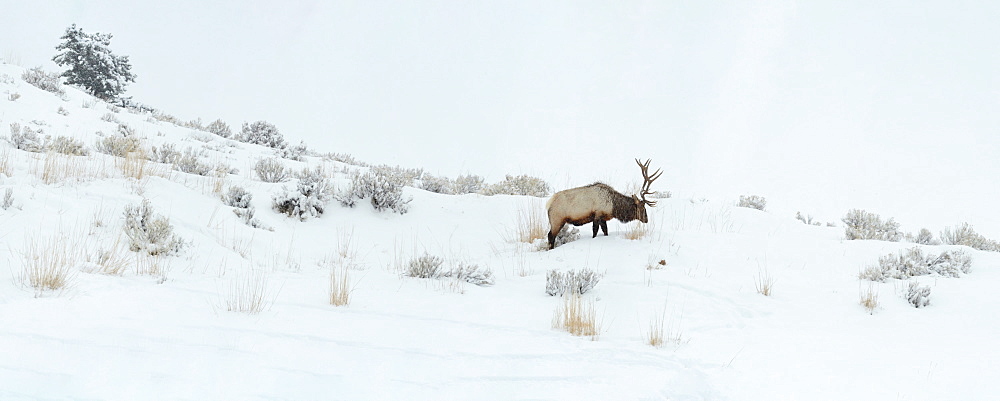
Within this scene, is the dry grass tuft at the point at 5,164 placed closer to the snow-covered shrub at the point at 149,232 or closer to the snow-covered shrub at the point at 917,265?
the snow-covered shrub at the point at 149,232

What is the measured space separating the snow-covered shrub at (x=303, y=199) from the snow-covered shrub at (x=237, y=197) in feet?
1.51

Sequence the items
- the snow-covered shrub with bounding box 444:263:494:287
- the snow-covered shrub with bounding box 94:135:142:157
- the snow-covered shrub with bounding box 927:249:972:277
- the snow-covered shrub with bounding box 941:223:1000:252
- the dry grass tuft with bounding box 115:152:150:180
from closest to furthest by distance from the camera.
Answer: the snow-covered shrub with bounding box 444:263:494:287 < the snow-covered shrub with bounding box 927:249:972:277 < the dry grass tuft with bounding box 115:152:150:180 < the snow-covered shrub with bounding box 941:223:1000:252 < the snow-covered shrub with bounding box 94:135:142:157

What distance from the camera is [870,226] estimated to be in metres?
9.07

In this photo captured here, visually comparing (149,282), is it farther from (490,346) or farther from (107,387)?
(490,346)

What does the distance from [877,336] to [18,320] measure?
5340 mm

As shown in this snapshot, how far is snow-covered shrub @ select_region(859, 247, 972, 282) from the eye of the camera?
555 centimetres

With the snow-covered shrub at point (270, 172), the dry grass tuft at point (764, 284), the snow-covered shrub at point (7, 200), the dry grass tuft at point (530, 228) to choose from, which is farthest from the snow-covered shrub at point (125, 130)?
the dry grass tuft at point (764, 284)

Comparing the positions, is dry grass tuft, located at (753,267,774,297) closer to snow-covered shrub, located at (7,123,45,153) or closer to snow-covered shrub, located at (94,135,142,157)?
snow-covered shrub, located at (94,135,142,157)

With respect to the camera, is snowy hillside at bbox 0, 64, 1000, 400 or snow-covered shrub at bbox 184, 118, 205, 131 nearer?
snowy hillside at bbox 0, 64, 1000, 400

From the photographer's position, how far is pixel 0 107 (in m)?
9.00

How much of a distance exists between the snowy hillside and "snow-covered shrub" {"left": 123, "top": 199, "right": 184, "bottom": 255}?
11 cm

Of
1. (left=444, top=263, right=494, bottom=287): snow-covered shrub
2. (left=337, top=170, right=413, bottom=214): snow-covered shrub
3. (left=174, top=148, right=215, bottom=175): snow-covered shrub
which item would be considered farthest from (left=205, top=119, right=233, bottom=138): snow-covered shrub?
(left=444, top=263, right=494, bottom=287): snow-covered shrub

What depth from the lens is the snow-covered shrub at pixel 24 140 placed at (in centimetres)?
716

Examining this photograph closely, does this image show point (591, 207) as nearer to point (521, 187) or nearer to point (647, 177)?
point (647, 177)
